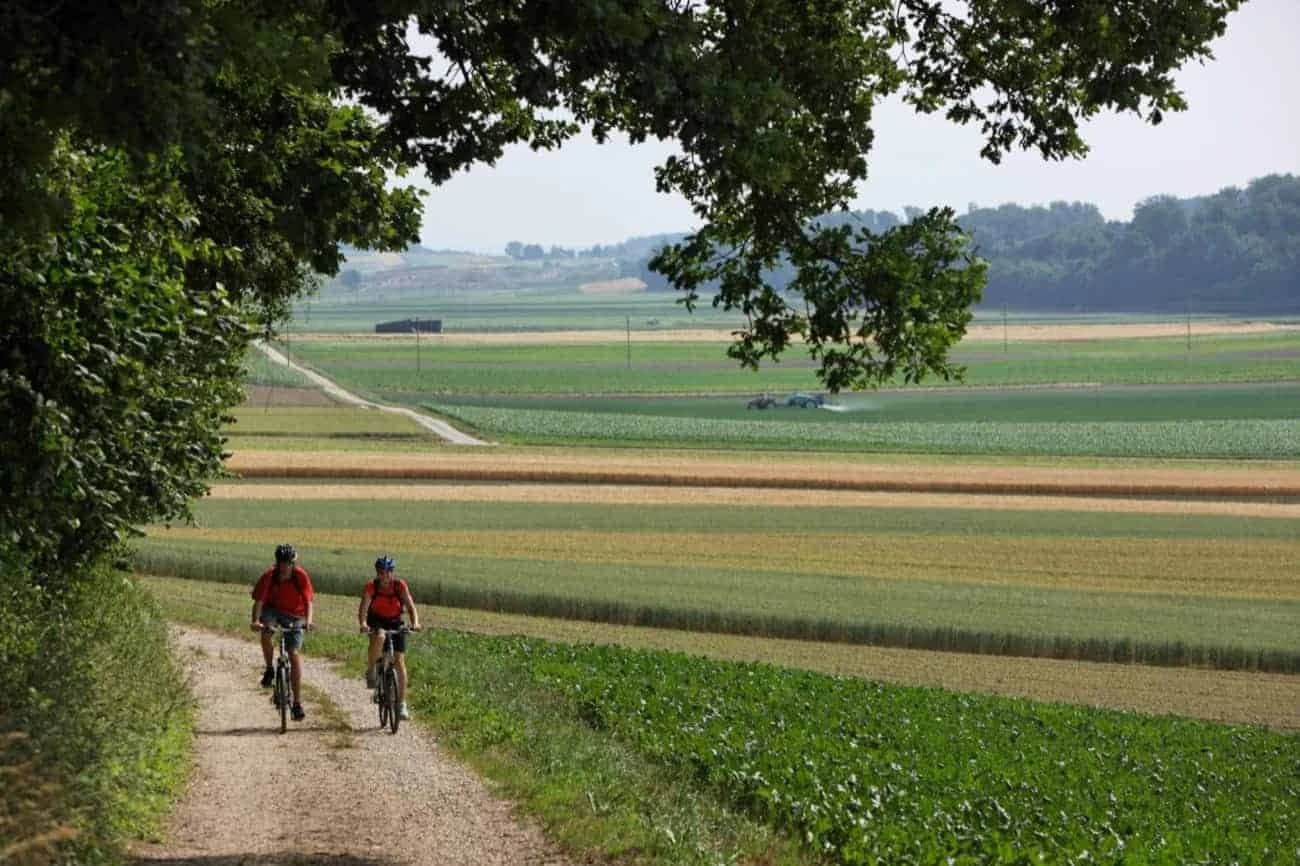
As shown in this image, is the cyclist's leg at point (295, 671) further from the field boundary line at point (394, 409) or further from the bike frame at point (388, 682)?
the field boundary line at point (394, 409)

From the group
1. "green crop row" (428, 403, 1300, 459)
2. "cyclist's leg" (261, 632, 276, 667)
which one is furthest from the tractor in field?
"cyclist's leg" (261, 632, 276, 667)

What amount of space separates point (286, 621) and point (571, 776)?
5.15 metres

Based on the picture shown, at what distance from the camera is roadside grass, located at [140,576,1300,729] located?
3412cm

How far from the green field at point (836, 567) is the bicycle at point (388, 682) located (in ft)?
64.8

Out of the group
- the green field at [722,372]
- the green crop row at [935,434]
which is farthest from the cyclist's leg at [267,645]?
the green field at [722,372]

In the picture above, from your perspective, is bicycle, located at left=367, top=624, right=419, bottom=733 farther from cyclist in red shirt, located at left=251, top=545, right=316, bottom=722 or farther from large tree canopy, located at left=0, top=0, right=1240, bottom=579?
large tree canopy, located at left=0, top=0, right=1240, bottom=579

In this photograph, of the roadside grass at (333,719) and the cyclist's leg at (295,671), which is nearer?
the roadside grass at (333,719)

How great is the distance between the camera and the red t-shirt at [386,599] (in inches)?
878

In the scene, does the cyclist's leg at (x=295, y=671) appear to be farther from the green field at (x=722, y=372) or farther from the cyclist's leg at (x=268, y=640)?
the green field at (x=722, y=372)

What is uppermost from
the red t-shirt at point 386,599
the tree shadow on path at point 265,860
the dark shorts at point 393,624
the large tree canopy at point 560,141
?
the large tree canopy at point 560,141

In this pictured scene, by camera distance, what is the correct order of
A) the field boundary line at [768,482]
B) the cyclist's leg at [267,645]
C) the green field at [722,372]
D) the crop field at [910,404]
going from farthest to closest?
the green field at [722,372]
the crop field at [910,404]
the field boundary line at [768,482]
the cyclist's leg at [267,645]

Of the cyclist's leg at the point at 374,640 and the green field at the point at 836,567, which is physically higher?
the cyclist's leg at the point at 374,640

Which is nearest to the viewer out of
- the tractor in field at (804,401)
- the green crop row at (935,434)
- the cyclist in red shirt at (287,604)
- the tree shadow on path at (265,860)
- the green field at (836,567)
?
the tree shadow on path at (265,860)

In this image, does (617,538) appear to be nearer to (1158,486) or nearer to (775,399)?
(1158,486)
